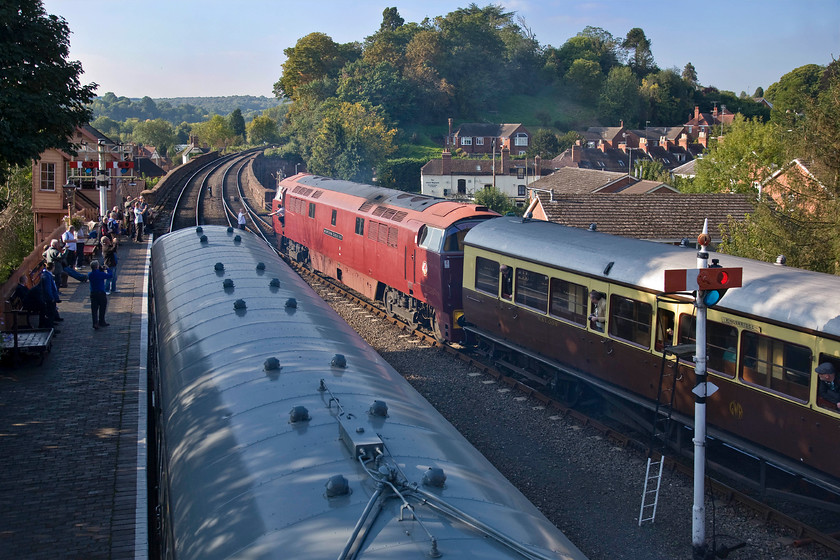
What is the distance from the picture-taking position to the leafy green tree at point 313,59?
96000mm

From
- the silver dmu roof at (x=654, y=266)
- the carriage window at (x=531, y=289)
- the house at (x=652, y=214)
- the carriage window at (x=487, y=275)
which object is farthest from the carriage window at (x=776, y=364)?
the house at (x=652, y=214)

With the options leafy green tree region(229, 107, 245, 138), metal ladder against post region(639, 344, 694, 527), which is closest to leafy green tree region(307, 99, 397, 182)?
metal ladder against post region(639, 344, 694, 527)

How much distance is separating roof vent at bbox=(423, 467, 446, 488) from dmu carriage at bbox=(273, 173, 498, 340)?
11309 mm

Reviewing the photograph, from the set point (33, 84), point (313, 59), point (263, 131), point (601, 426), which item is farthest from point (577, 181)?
point (263, 131)

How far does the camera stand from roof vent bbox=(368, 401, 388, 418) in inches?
221

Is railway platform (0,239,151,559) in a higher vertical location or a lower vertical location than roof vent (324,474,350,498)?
lower

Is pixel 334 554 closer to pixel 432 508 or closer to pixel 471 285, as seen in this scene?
pixel 432 508

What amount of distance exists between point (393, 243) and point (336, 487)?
13.8 metres

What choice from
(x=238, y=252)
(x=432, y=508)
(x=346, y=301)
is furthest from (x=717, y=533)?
(x=346, y=301)

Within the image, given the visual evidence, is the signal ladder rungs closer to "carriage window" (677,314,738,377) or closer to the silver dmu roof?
"carriage window" (677,314,738,377)

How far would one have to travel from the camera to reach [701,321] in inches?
319

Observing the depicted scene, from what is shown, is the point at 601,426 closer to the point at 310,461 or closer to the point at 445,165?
the point at 310,461

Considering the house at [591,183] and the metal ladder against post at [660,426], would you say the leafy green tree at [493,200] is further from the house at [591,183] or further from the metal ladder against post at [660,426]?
the metal ladder against post at [660,426]

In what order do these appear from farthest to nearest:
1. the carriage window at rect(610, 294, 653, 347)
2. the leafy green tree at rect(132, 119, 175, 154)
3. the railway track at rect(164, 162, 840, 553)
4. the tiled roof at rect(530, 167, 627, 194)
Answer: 1. the leafy green tree at rect(132, 119, 175, 154)
2. the tiled roof at rect(530, 167, 627, 194)
3. the carriage window at rect(610, 294, 653, 347)
4. the railway track at rect(164, 162, 840, 553)
